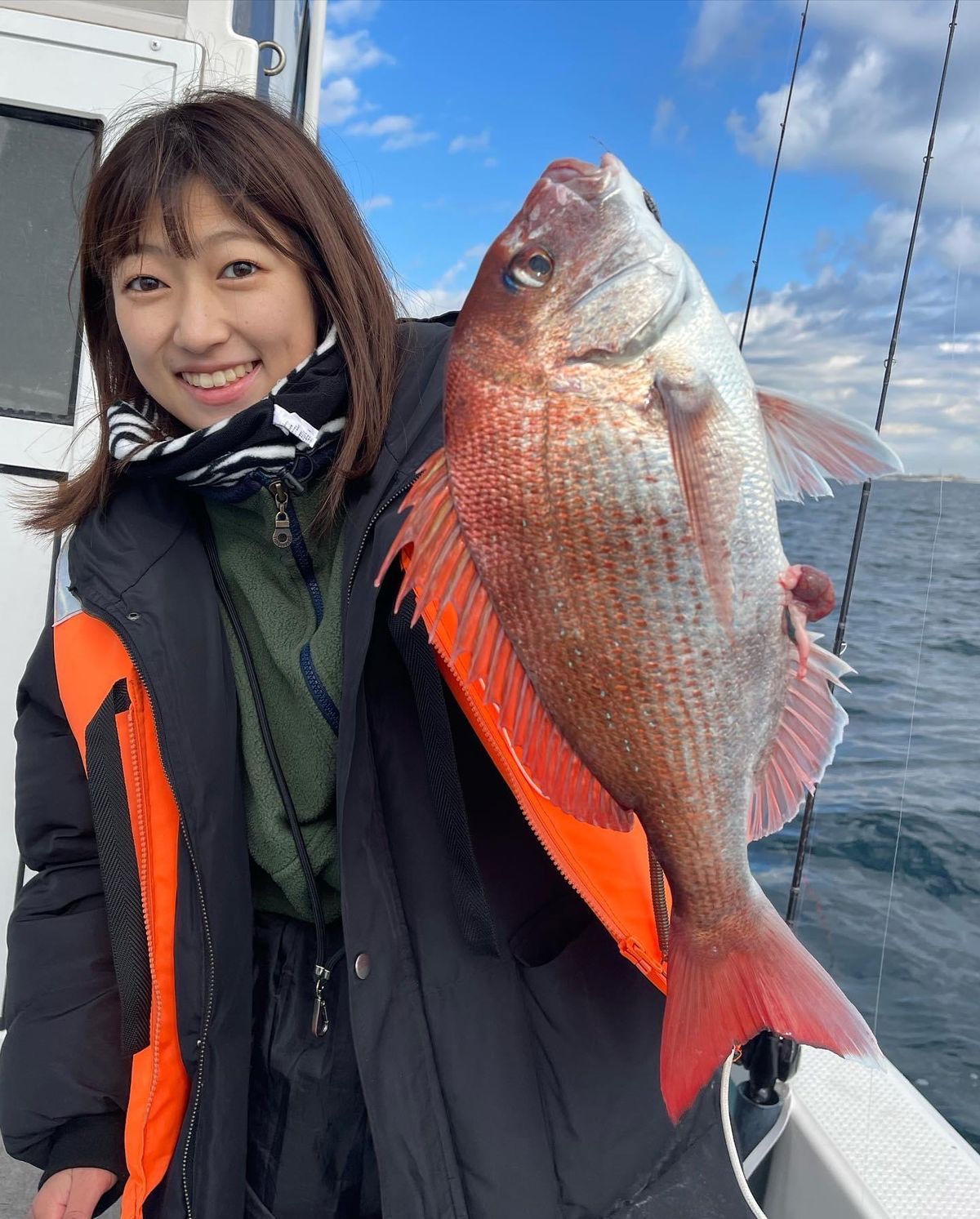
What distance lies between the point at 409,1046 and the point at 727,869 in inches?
24.2

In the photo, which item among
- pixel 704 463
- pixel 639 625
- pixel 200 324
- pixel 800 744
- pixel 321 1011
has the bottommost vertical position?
pixel 321 1011

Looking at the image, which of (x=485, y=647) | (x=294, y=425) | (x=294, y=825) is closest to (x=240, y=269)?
(x=294, y=425)

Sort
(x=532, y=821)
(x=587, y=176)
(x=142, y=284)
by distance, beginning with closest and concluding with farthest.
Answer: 1. (x=587, y=176)
2. (x=532, y=821)
3. (x=142, y=284)

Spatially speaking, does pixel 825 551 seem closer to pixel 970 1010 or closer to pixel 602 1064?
pixel 970 1010

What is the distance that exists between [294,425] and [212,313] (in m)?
0.23

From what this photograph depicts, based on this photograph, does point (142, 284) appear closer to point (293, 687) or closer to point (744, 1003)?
point (293, 687)

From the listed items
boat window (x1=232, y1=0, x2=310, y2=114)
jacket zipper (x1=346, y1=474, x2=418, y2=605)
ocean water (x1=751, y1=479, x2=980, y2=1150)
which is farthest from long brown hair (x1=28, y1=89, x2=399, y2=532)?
ocean water (x1=751, y1=479, x2=980, y2=1150)

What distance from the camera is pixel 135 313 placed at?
5.07ft

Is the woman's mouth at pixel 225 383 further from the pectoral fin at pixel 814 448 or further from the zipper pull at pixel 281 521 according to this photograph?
the pectoral fin at pixel 814 448

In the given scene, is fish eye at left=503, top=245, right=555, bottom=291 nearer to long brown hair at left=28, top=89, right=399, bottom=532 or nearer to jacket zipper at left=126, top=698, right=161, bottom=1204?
long brown hair at left=28, top=89, right=399, bottom=532

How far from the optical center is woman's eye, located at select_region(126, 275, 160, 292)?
153cm

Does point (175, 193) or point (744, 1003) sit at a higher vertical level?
point (175, 193)

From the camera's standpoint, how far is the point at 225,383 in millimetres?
1553

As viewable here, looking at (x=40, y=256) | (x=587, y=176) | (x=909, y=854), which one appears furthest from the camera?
(x=909, y=854)
